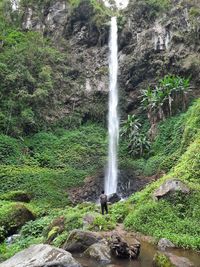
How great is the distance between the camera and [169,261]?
11219 mm

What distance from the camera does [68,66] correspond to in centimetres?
4675

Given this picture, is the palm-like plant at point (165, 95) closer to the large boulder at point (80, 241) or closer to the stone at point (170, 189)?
the stone at point (170, 189)

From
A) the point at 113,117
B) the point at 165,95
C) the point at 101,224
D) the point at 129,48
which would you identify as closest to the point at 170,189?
the point at 101,224

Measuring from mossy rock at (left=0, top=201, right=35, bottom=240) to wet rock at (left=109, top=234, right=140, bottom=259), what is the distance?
334 inches

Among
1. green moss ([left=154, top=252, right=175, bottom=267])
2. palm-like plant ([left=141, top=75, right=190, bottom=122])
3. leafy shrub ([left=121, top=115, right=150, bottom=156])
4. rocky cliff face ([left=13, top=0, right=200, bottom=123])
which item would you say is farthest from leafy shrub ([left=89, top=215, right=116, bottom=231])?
rocky cliff face ([left=13, top=0, right=200, bottom=123])

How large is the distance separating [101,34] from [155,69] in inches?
345

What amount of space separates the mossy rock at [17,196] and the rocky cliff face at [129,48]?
678 inches

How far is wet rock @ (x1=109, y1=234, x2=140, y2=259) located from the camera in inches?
495

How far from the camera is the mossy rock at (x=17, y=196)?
27070mm

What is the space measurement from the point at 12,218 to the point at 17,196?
288 inches

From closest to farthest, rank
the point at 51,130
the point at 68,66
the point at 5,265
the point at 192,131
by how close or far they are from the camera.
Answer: the point at 5,265 < the point at 192,131 < the point at 51,130 < the point at 68,66

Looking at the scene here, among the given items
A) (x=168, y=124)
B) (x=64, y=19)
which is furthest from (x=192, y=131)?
(x=64, y=19)

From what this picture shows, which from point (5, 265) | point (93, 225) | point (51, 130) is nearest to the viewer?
point (5, 265)

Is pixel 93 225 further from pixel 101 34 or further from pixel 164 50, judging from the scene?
pixel 101 34
